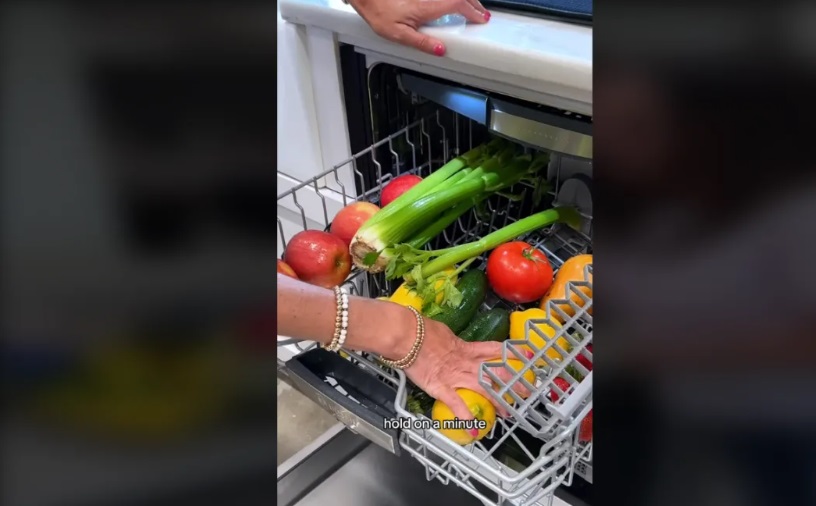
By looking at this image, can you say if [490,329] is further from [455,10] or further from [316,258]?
[455,10]

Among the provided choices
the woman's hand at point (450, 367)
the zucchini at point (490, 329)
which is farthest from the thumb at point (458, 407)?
the zucchini at point (490, 329)

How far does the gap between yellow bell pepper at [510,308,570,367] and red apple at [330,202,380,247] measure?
10.1 inches

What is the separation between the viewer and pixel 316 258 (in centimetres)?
88

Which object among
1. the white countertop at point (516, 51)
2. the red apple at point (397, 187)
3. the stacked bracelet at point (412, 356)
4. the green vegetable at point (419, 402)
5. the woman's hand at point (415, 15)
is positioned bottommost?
the green vegetable at point (419, 402)

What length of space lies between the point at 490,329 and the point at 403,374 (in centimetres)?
14

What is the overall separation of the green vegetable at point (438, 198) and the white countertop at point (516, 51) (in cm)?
19

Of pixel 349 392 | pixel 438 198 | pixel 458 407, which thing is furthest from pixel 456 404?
pixel 438 198

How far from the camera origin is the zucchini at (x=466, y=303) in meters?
0.85

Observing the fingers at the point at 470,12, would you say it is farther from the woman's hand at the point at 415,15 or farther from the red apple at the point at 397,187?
the red apple at the point at 397,187
